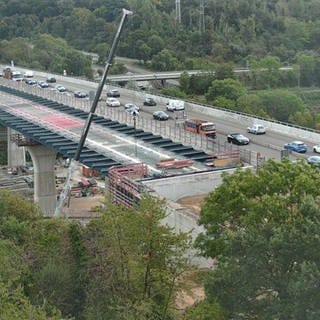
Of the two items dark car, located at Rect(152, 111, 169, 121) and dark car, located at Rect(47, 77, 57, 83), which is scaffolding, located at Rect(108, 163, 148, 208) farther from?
dark car, located at Rect(47, 77, 57, 83)

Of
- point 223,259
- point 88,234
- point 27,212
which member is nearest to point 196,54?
point 27,212

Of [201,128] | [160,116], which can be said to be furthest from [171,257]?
[160,116]

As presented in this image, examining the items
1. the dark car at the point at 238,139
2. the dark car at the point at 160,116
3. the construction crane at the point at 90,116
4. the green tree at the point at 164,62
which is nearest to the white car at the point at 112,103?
the dark car at the point at 160,116

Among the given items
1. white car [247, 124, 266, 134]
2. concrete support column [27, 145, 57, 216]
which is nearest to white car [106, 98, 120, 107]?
concrete support column [27, 145, 57, 216]

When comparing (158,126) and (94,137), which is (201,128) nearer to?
(158,126)

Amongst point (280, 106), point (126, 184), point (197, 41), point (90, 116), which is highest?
point (90, 116)
